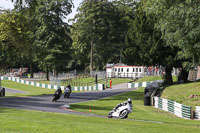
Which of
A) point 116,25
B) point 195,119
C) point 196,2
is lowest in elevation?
point 195,119

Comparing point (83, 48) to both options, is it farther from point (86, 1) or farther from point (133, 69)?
point (133, 69)

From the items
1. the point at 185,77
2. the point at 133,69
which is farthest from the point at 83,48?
the point at 185,77

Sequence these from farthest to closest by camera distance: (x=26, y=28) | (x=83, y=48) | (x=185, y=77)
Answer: (x=83, y=48) < (x=185, y=77) < (x=26, y=28)

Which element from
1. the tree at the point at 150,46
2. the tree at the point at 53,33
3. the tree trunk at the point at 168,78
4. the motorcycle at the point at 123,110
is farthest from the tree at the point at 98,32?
the motorcycle at the point at 123,110

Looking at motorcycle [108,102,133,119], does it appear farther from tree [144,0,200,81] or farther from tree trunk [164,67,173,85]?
tree trunk [164,67,173,85]

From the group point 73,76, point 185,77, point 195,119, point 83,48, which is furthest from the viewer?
point 83,48

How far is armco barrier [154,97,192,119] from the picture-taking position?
23.2 meters

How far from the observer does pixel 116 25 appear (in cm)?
8219

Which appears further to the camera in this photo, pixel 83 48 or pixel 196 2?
pixel 83 48

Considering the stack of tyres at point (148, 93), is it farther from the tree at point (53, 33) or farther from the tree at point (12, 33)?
the tree at point (53, 33)

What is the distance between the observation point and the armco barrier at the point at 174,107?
23.2 m

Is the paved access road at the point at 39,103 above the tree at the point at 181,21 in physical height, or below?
below

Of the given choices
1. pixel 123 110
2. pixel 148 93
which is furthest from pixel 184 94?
pixel 123 110

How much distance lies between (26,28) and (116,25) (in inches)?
1779
